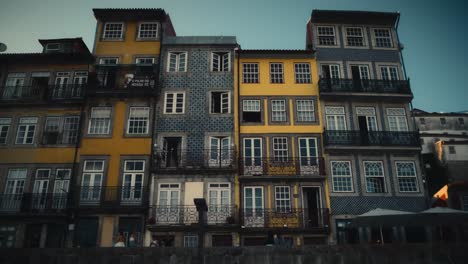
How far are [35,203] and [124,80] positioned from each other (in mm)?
8573

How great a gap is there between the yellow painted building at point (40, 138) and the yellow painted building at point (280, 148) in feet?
32.1

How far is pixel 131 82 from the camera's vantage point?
23109 millimetres

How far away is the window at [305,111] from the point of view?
23048 mm

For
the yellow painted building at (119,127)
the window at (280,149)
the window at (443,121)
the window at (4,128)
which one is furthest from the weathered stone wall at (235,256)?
the window at (443,121)

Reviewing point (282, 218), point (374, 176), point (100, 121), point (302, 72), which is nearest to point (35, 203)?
point (100, 121)

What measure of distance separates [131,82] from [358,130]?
1387 centimetres

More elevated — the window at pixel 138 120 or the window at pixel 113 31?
the window at pixel 113 31

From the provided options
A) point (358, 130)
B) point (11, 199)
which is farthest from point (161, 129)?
point (358, 130)

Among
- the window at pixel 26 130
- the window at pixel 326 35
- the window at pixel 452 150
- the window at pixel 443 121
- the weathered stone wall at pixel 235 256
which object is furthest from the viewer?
the window at pixel 443 121

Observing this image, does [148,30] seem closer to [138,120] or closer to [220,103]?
[138,120]

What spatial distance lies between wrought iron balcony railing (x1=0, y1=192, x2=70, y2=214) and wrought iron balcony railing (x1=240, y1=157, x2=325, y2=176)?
10.0 m

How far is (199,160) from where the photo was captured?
21.8 meters

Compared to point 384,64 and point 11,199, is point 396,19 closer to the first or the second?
point 384,64

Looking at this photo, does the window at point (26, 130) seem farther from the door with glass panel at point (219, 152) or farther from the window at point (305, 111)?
the window at point (305, 111)
